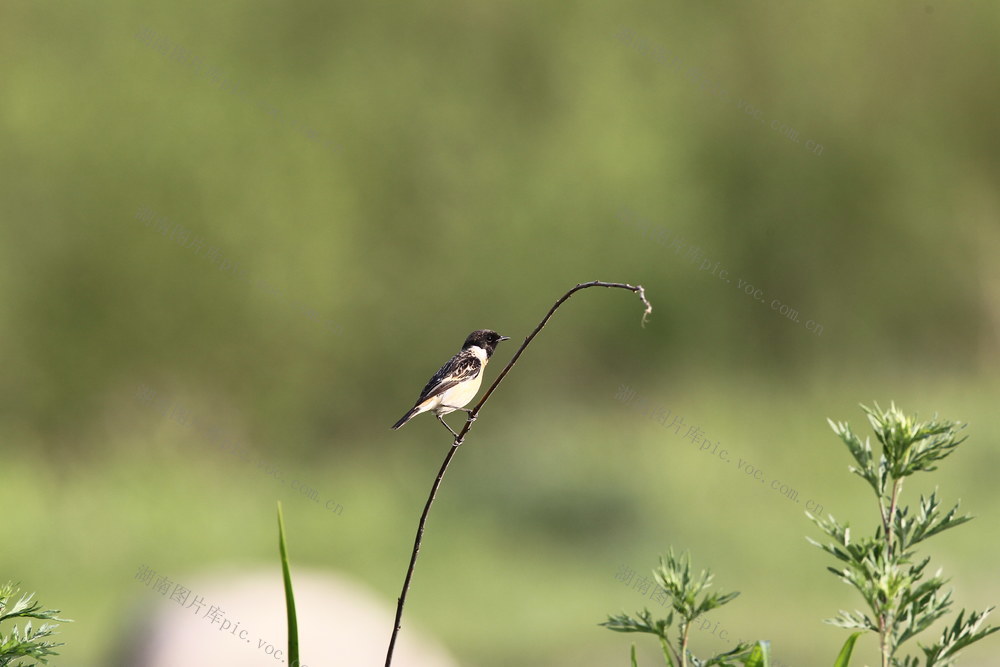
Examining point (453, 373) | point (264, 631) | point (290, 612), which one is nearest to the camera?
point (290, 612)

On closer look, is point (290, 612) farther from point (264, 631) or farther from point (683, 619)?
point (264, 631)

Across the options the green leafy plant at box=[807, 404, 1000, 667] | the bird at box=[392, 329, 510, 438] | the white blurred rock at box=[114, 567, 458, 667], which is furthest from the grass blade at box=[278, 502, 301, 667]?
the white blurred rock at box=[114, 567, 458, 667]

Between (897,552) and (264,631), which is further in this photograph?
(264,631)

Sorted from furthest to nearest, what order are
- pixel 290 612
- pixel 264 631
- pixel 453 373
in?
pixel 264 631
pixel 453 373
pixel 290 612

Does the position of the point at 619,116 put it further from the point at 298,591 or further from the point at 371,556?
the point at 298,591

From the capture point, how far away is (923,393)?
641cm

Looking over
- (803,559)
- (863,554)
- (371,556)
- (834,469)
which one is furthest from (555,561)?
(863,554)

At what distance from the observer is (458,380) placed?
1063 millimetres

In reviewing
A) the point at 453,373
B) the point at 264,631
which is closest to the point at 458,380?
the point at 453,373

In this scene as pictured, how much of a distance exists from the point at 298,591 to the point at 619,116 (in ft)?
13.5

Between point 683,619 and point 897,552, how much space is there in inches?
8.3

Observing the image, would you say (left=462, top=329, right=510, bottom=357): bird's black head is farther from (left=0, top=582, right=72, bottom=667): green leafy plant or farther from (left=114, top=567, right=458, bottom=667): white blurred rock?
(left=114, top=567, right=458, bottom=667): white blurred rock

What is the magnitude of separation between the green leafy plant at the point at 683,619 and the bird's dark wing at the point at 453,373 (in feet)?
0.86

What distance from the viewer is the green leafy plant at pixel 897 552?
98 centimetres
